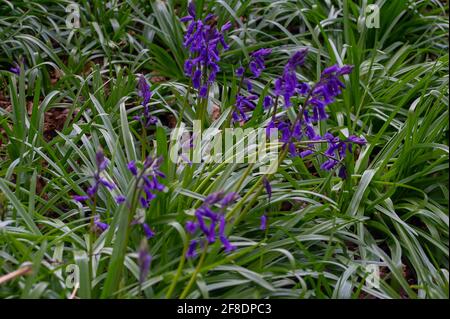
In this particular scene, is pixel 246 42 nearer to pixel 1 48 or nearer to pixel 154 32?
pixel 154 32

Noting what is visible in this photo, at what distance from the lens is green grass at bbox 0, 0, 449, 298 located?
2.94m

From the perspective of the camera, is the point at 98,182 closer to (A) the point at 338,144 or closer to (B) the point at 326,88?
(B) the point at 326,88

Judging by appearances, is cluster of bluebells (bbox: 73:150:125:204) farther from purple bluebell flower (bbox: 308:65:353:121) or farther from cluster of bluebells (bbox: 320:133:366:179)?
cluster of bluebells (bbox: 320:133:366:179)

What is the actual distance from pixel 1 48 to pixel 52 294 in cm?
263

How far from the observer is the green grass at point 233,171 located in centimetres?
294

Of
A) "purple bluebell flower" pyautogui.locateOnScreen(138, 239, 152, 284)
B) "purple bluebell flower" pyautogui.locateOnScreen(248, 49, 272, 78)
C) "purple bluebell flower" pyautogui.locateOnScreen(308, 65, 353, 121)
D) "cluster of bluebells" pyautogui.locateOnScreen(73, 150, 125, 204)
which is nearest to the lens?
"purple bluebell flower" pyautogui.locateOnScreen(138, 239, 152, 284)

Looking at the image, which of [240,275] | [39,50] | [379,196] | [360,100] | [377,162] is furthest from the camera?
[39,50]

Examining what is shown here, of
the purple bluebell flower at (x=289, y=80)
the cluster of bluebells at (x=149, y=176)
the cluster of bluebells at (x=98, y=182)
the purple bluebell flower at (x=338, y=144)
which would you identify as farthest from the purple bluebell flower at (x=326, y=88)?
the cluster of bluebells at (x=98, y=182)

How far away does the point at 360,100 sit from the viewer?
4.35 metres

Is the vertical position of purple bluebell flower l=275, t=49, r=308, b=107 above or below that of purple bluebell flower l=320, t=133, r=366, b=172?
above

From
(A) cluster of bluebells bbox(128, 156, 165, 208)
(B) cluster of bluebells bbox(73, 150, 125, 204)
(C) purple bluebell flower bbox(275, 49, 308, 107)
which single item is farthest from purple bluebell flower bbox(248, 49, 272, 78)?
(B) cluster of bluebells bbox(73, 150, 125, 204)

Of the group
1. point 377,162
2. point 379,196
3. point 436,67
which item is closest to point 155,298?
point 379,196

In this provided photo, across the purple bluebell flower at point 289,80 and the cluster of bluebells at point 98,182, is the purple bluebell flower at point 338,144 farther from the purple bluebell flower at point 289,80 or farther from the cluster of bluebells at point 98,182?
the cluster of bluebells at point 98,182

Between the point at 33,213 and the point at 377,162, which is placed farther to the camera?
the point at 377,162
